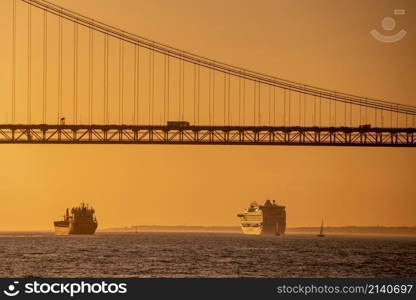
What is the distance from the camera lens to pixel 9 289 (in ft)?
161

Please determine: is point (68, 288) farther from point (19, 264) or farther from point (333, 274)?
point (19, 264)

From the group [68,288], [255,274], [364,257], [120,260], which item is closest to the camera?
[68,288]

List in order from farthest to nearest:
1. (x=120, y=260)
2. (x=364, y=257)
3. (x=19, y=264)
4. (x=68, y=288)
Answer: (x=364, y=257) → (x=120, y=260) → (x=19, y=264) → (x=68, y=288)

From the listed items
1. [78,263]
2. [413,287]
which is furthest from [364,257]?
[413,287]

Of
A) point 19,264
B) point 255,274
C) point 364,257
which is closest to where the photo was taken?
point 255,274

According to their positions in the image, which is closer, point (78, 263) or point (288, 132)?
point (78, 263)

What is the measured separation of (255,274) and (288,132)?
3696 cm

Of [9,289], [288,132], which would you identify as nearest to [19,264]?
[288,132]

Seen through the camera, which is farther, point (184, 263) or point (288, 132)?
point (288, 132)

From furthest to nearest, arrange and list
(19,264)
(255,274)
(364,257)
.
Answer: (364,257)
(19,264)
(255,274)

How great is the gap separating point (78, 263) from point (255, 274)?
61.9ft

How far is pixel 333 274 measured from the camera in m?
83.8

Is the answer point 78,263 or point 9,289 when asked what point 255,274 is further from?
point 9,289

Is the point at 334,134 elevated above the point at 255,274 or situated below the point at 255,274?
above
